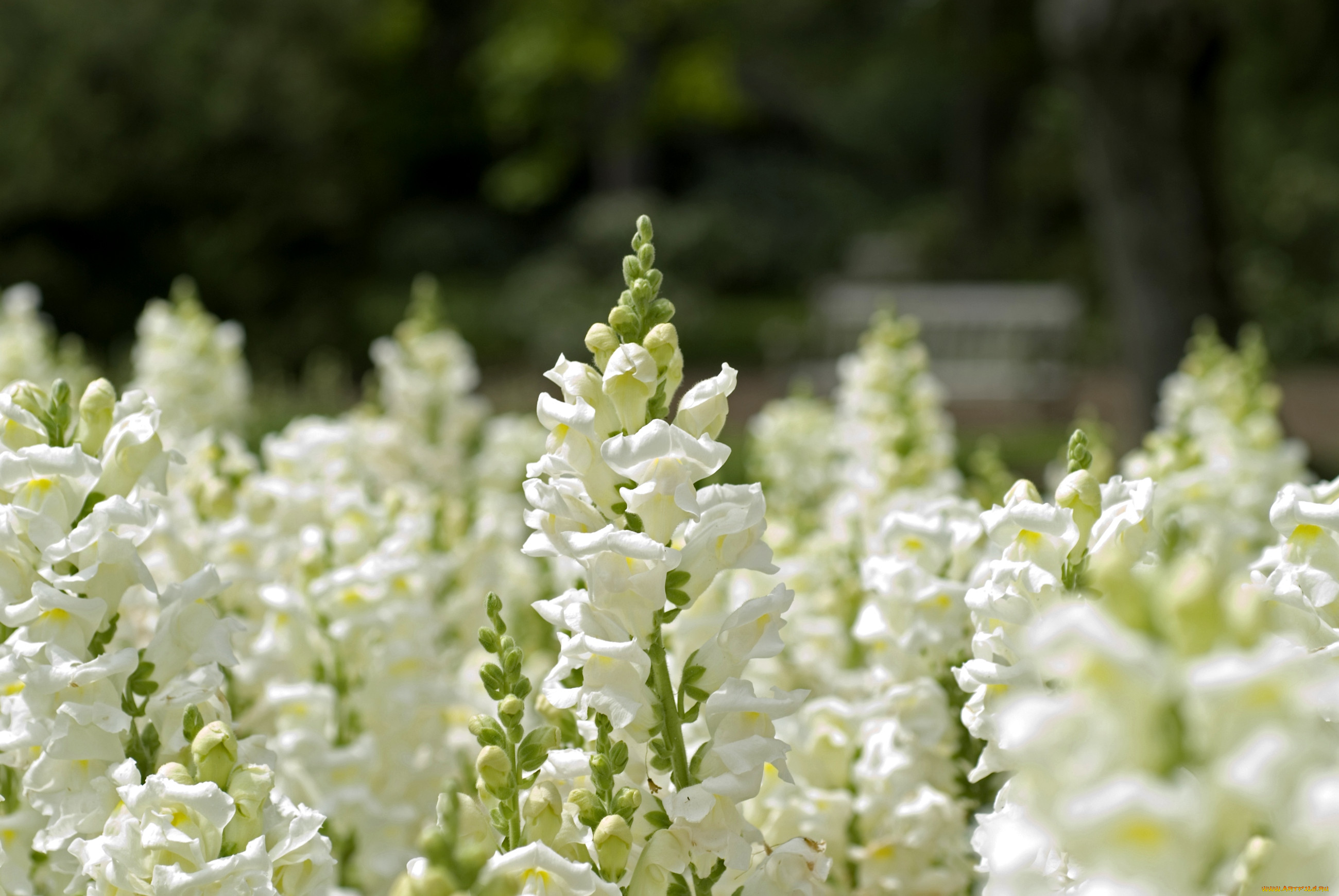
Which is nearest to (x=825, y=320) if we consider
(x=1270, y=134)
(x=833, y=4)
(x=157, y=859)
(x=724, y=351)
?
(x=724, y=351)

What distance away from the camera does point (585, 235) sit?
74.9 ft

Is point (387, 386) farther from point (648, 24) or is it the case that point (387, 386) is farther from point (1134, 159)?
point (648, 24)

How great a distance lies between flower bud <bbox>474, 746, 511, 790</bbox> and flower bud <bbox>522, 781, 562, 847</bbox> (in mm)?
35

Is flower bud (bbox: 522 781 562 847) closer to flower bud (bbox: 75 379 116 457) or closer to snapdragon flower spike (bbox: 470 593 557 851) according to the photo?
snapdragon flower spike (bbox: 470 593 557 851)

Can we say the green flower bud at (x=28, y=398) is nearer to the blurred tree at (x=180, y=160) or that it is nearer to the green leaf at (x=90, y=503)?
the green leaf at (x=90, y=503)

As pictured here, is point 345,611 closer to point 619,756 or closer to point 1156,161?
point 619,756

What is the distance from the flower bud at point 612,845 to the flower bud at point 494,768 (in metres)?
0.12

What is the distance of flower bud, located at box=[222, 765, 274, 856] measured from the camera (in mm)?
1470

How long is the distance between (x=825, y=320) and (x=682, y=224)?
28.5 feet

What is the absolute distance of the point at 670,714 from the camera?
1.50 metres

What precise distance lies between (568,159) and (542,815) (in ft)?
73.3

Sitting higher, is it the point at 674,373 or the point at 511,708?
the point at 674,373

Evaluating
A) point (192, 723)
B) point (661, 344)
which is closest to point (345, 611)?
point (192, 723)

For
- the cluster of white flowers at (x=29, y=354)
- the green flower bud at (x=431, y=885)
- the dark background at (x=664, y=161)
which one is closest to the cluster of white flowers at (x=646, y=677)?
the green flower bud at (x=431, y=885)
